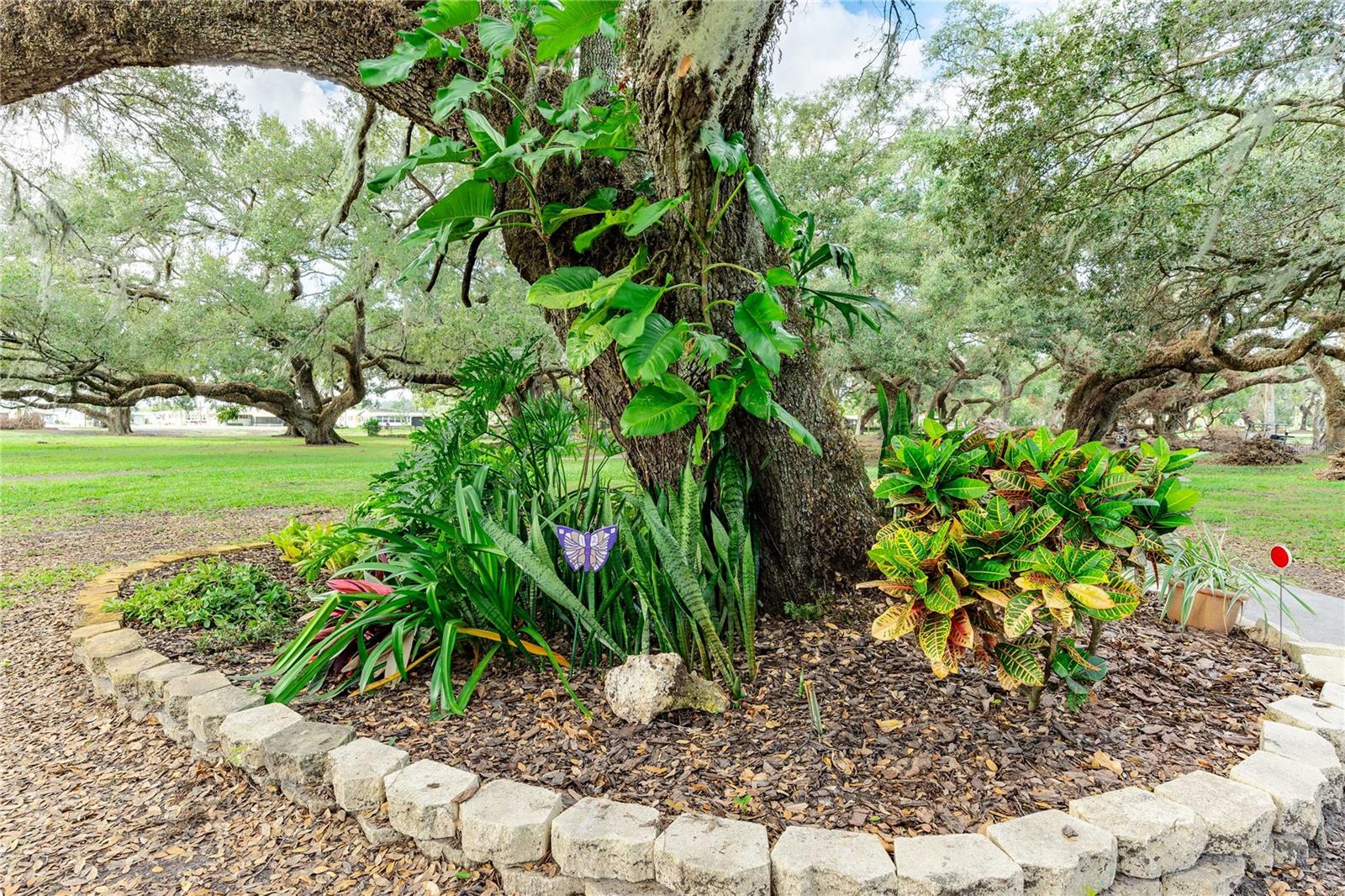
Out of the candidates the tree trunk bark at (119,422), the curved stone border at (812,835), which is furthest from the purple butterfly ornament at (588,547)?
the tree trunk bark at (119,422)

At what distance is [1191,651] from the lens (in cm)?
185

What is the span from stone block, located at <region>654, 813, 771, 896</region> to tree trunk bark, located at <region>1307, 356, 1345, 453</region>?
1285cm

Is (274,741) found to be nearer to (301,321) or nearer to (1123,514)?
(1123,514)

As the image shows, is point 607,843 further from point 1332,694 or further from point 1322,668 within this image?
point 1322,668

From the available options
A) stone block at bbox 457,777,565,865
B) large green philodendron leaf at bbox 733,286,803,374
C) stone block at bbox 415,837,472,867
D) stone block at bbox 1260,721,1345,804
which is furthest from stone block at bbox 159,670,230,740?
stone block at bbox 1260,721,1345,804

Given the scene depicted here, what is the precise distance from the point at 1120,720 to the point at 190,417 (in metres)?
49.1

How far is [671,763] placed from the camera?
1.33m

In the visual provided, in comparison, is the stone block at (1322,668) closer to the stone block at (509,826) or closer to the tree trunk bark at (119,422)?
the stone block at (509,826)

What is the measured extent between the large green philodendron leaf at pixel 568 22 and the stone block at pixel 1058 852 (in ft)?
5.92

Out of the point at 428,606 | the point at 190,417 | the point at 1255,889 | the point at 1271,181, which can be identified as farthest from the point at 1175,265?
the point at 190,417

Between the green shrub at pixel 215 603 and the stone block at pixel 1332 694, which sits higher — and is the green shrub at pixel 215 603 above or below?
below

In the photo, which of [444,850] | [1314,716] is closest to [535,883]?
[444,850]

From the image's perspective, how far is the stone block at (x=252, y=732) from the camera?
143 centimetres

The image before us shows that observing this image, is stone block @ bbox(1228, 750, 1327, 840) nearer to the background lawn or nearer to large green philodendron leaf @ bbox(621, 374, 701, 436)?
large green philodendron leaf @ bbox(621, 374, 701, 436)
